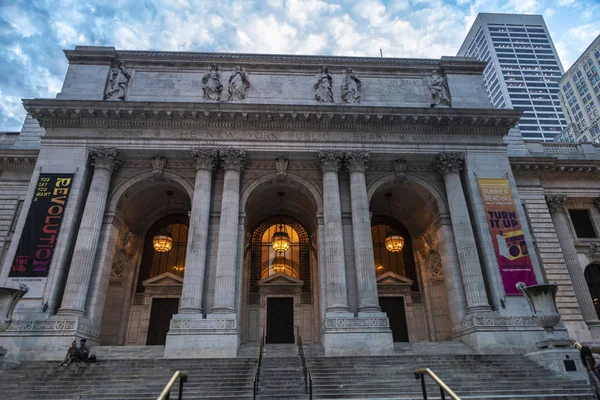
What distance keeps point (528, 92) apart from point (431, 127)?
13003 cm

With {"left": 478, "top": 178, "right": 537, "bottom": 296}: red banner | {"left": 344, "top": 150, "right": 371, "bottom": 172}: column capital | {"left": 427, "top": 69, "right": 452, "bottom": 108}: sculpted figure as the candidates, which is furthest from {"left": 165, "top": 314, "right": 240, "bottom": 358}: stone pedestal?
{"left": 427, "top": 69, "right": 452, "bottom": 108}: sculpted figure

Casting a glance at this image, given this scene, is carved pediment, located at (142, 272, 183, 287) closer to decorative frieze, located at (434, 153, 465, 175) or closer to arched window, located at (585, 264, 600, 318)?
decorative frieze, located at (434, 153, 465, 175)

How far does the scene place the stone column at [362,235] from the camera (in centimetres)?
1836

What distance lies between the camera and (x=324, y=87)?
76.6 feet

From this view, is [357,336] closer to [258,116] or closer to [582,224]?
[258,116]

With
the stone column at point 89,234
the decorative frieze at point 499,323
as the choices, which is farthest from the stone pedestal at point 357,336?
the stone column at point 89,234

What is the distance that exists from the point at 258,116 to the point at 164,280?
11580 millimetres

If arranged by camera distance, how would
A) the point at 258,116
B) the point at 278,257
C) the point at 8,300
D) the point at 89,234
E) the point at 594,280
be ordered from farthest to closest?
the point at 278,257, the point at 594,280, the point at 258,116, the point at 89,234, the point at 8,300

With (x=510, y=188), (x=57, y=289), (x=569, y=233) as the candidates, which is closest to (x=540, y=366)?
(x=510, y=188)

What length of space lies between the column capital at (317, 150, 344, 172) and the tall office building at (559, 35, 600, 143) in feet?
281

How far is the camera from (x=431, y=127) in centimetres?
2231

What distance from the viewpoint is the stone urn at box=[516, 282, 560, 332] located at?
14.5m

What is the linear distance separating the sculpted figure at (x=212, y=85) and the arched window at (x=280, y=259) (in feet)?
31.0

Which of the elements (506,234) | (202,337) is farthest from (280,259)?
(506,234)
